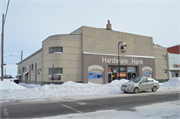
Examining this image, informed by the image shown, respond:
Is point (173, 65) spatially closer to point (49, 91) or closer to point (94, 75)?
point (94, 75)

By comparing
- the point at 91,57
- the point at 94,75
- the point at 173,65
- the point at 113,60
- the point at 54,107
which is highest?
the point at 91,57

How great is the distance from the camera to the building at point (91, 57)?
25.2 m

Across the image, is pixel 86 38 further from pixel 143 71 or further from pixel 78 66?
pixel 143 71

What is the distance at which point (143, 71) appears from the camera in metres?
33.4

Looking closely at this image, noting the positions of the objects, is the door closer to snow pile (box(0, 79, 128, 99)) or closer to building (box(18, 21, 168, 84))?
snow pile (box(0, 79, 128, 99))

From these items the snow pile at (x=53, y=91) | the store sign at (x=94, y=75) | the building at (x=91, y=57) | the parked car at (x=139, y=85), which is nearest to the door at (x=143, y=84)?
the parked car at (x=139, y=85)

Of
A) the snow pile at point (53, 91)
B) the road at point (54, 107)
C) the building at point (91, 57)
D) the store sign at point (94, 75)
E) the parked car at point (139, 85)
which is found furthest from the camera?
the store sign at point (94, 75)

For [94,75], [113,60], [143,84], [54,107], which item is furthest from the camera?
[113,60]

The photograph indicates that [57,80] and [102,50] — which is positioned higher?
[102,50]

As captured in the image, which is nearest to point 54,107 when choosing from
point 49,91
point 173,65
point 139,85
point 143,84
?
point 49,91

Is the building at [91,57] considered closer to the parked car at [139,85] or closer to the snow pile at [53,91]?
the snow pile at [53,91]

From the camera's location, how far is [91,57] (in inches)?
1055

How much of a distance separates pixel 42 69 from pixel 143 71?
794 inches

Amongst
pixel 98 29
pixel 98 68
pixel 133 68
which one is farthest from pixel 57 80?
pixel 133 68
